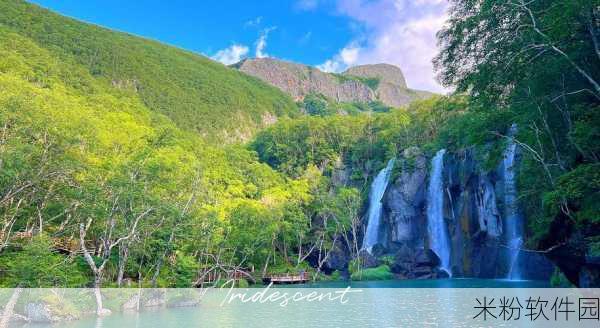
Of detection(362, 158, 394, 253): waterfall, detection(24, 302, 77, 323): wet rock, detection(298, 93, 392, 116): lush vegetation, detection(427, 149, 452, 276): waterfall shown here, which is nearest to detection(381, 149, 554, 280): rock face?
detection(427, 149, 452, 276): waterfall

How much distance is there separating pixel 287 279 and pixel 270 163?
91.4 feet

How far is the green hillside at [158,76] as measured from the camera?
7231 cm

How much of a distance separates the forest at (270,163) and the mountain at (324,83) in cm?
8277

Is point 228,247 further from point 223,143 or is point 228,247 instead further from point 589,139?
point 223,143

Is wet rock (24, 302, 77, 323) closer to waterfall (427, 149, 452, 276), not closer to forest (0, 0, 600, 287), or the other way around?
forest (0, 0, 600, 287)

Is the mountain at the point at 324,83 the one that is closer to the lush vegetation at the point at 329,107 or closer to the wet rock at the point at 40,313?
the lush vegetation at the point at 329,107

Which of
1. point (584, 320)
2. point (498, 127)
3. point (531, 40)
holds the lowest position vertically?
point (584, 320)

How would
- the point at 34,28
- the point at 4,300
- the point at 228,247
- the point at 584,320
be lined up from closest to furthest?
the point at 584,320 < the point at 4,300 < the point at 228,247 < the point at 34,28

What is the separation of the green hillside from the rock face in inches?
1846

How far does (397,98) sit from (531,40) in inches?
5984

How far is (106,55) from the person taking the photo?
3204 inches

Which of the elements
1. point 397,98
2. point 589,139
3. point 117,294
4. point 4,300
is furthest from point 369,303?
point 397,98

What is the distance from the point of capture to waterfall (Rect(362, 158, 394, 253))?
134 feet

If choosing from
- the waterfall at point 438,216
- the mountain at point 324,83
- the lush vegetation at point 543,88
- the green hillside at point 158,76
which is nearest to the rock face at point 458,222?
the waterfall at point 438,216
